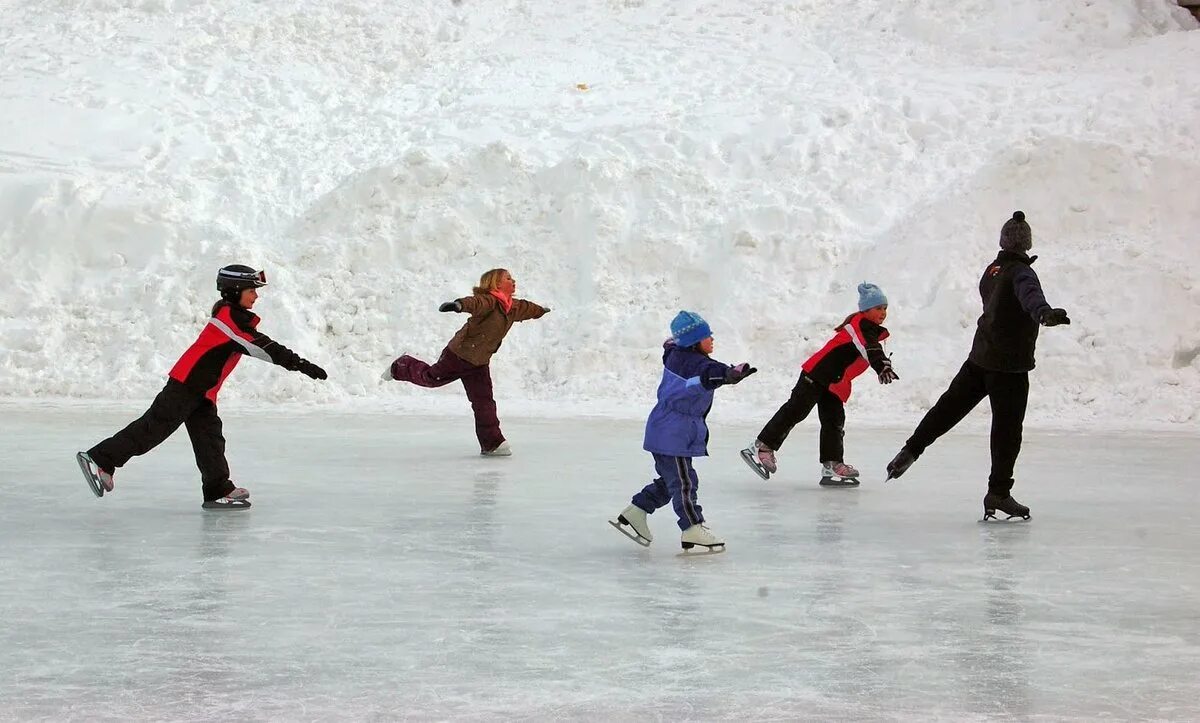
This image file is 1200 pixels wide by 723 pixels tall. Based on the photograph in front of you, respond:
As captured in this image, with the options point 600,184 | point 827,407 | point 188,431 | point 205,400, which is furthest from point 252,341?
point 600,184

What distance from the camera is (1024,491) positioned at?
9523 mm

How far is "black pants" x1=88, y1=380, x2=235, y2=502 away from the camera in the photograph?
8.45 meters

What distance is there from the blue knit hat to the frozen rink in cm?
99

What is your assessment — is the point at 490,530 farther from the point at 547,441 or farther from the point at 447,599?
the point at 547,441

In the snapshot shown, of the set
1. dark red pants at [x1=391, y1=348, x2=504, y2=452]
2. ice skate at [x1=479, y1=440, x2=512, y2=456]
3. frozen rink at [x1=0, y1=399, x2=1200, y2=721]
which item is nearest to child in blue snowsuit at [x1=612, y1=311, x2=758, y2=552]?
frozen rink at [x1=0, y1=399, x2=1200, y2=721]

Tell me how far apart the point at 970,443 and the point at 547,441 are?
346 centimetres

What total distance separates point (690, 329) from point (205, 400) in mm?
3090

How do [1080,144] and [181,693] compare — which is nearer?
[181,693]

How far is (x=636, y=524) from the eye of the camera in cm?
720

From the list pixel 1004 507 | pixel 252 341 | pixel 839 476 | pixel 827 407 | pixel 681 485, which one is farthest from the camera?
pixel 827 407

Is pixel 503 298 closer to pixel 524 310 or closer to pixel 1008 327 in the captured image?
pixel 524 310

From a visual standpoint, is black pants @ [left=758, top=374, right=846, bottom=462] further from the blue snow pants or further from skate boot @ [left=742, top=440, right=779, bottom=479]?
the blue snow pants

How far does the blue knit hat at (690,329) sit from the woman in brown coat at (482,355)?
15.0 feet

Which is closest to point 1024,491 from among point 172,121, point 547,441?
point 547,441
